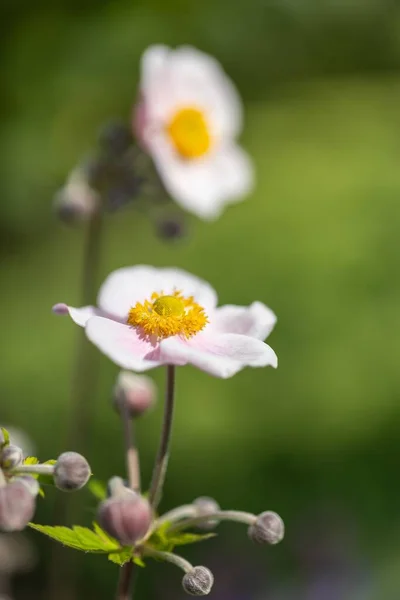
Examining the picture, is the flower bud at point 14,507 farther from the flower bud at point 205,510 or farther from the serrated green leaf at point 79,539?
the flower bud at point 205,510

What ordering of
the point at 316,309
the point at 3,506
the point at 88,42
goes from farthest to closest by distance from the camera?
the point at 88,42 < the point at 316,309 < the point at 3,506

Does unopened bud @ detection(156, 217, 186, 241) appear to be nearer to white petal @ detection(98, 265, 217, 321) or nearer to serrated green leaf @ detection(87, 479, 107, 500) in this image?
white petal @ detection(98, 265, 217, 321)

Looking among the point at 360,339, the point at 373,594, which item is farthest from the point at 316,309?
the point at 373,594

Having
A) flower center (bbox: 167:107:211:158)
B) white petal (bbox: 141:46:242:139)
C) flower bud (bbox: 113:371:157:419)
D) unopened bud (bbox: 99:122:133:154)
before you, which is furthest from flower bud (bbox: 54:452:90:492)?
flower center (bbox: 167:107:211:158)

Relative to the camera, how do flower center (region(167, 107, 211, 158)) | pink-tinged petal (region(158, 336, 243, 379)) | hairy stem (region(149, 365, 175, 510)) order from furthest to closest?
flower center (region(167, 107, 211, 158)) < hairy stem (region(149, 365, 175, 510)) < pink-tinged petal (region(158, 336, 243, 379))


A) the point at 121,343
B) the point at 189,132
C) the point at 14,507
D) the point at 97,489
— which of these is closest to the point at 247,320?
the point at 121,343

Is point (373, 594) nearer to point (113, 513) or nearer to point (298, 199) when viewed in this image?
point (113, 513)
